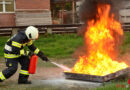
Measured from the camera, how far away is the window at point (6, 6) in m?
20.2

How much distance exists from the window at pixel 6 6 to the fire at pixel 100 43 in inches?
531

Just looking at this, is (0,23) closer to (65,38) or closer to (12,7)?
(12,7)

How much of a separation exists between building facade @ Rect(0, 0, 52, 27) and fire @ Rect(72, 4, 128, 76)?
42.5 feet

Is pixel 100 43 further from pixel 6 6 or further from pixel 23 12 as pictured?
pixel 6 6

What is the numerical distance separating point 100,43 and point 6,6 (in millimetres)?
13966

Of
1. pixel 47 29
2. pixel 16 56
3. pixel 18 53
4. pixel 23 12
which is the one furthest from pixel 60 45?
pixel 18 53

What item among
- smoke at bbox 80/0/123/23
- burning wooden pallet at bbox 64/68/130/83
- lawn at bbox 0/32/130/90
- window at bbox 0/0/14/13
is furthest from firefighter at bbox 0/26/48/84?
window at bbox 0/0/14/13

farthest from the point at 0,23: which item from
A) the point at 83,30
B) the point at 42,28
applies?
the point at 83,30

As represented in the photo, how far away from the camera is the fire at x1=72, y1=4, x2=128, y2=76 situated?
24.6 feet

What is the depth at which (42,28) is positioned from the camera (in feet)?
57.0

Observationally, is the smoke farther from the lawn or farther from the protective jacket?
the lawn

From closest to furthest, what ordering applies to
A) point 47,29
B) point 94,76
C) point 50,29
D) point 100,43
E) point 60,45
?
point 94,76 < point 100,43 < point 60,45 < point 47,29 < point 50,29

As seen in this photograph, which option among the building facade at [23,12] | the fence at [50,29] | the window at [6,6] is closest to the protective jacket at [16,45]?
the fence at [50,29]

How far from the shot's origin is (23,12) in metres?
20.2
